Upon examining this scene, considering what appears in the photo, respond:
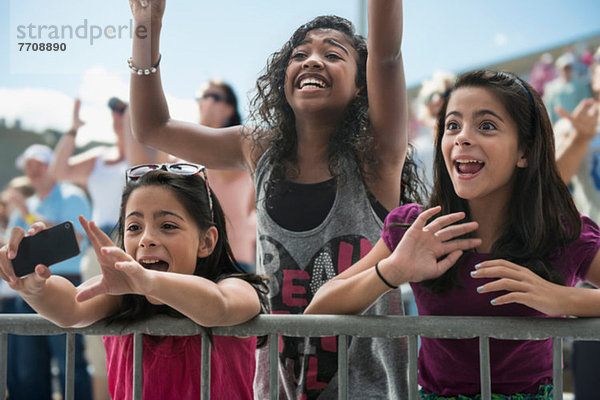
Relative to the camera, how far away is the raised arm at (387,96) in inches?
68.1

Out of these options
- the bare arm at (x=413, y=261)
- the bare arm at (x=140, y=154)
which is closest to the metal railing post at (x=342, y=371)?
the bare arm at (x=413, y=261)

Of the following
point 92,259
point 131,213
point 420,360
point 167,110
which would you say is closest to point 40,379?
point 92,259

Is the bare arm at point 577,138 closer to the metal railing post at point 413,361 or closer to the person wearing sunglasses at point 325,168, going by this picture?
the person wearing sunglasses at point 325,168

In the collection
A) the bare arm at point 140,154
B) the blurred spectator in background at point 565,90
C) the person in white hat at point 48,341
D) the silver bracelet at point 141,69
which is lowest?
the person in white hat at point 48,341

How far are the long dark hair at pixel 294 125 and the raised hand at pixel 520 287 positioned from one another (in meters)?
0.56

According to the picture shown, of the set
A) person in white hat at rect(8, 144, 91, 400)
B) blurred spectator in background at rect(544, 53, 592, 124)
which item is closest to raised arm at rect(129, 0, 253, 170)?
person in white hat at rect(8, 144, 91, 400)

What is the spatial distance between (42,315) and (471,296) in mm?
989

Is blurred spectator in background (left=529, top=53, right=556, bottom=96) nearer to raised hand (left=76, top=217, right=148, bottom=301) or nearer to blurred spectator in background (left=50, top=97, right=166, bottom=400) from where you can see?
blurred spectator in background (left=50, top=97, right=166, bottom=400)

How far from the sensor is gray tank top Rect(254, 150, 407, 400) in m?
1.78

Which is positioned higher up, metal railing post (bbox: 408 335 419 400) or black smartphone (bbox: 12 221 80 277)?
black smartphone (bbox: 12 221 80 277)

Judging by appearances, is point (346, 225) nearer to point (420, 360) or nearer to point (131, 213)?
point (420, 360)

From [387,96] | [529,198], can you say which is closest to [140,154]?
[387,96]

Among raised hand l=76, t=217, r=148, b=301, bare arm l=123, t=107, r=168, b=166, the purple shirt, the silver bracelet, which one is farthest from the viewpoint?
bare arm l=123, t=107, r=168, b=166

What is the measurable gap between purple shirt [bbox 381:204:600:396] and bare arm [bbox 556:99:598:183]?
1.61 metres
